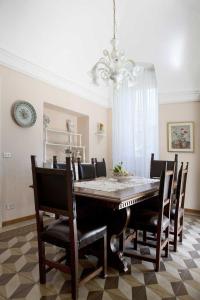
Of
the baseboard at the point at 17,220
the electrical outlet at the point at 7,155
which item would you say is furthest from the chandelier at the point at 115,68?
the baseboard at the point at 17,220

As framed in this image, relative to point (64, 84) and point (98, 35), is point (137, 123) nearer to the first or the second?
point (64, 84)

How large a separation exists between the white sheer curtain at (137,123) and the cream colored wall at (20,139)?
1751 millimetres

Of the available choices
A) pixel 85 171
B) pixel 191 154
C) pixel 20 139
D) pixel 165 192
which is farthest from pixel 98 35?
pixel 165 192

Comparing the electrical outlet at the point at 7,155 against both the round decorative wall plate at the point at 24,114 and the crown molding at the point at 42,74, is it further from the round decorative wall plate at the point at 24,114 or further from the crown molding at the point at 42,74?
the crown molding at the point at 42,74

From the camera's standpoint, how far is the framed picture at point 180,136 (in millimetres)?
4559

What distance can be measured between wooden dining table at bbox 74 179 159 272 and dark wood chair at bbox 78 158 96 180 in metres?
0.84

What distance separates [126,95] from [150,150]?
1.45 m

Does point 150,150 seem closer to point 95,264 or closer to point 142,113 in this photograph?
point 142,113

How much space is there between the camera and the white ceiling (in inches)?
131

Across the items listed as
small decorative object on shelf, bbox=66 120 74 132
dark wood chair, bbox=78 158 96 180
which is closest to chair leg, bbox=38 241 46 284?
dark wood chair, bbox=78 158 96 180

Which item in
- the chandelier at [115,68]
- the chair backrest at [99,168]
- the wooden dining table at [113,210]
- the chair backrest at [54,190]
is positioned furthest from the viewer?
the chair backrest at [99,168]

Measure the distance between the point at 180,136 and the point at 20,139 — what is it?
3.19 m

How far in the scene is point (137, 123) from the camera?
5109mm

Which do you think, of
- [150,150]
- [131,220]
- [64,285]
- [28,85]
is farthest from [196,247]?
[28,85]
